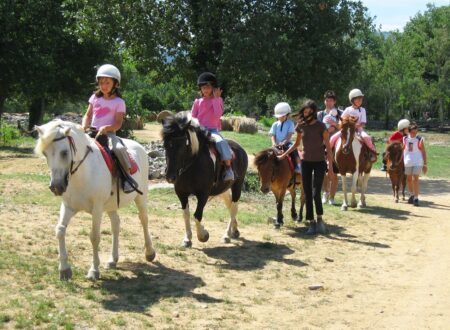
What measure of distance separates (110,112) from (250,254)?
10.2ft

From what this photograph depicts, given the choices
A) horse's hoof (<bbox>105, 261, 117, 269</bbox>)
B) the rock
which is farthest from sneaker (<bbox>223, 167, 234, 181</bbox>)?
the rock

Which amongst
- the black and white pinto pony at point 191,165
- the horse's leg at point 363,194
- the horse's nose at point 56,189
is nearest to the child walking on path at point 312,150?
the black and white pinto pony at point 191,165

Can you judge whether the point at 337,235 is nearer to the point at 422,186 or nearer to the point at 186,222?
the point at 186,222

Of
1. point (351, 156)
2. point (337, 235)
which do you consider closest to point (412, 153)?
point (351, 156)

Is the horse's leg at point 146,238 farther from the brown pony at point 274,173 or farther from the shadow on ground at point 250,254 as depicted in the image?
the brown pony at point 274,173

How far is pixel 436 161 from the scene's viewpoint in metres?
28.1

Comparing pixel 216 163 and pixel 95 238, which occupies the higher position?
pixel 216 163

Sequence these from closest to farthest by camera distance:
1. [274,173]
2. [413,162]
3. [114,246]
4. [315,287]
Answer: [315,287]
[114,246]
[274,173]
[413,162]

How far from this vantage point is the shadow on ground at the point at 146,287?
19.8 feet

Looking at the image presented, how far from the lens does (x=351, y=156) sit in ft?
44.7

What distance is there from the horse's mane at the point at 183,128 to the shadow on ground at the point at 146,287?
1.85 meters

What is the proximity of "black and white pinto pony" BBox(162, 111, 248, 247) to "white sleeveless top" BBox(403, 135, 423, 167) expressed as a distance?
22.7 ft

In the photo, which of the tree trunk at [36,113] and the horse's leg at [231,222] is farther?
the tree trunk at [36,113]

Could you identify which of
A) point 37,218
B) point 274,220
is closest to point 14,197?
point 37,218
